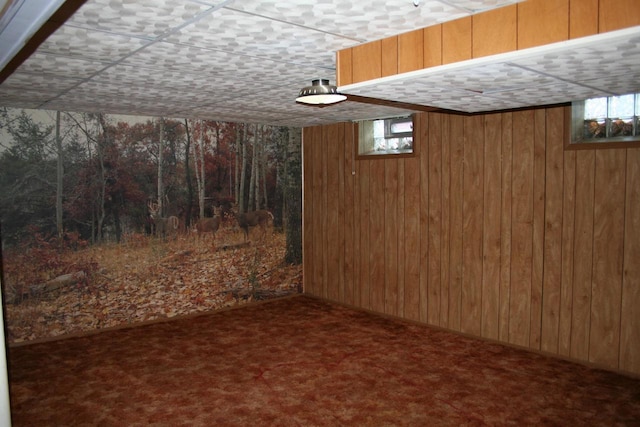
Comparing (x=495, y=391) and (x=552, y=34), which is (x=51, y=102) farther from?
(x=495, y=391)

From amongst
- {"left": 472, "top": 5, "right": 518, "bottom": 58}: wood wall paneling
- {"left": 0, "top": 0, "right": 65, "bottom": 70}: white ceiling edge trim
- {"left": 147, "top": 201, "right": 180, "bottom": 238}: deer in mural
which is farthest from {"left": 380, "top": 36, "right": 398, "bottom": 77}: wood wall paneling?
{"left": 147, "top": 201, "right": 180, "bottom": 238}: deer in mural

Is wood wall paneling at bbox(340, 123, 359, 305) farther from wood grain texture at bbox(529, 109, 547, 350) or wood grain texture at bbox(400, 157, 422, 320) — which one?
wood grain texture at bbox(529, 109, 547, 350)

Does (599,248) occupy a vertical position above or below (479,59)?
below

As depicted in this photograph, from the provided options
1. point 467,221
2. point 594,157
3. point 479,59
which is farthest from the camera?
point 467,221

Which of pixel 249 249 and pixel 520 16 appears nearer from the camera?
pixel 520 16

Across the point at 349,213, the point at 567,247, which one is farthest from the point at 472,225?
the point at 349,213

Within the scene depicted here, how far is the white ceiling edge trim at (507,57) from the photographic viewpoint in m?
1.73

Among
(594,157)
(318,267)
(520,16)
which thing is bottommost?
(318,267)

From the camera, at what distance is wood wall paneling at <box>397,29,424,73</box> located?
2.28 m

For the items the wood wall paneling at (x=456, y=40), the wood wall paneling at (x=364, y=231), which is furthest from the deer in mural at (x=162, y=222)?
the wood wall paneling at (x=456, y=40)

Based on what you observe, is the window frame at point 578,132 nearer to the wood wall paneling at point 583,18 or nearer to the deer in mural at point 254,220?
the wood wall paneling at point 583,18

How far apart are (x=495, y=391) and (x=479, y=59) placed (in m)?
2.40

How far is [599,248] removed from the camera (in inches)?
146

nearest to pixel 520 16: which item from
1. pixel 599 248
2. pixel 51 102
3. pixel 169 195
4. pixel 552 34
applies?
pixel 552 34
